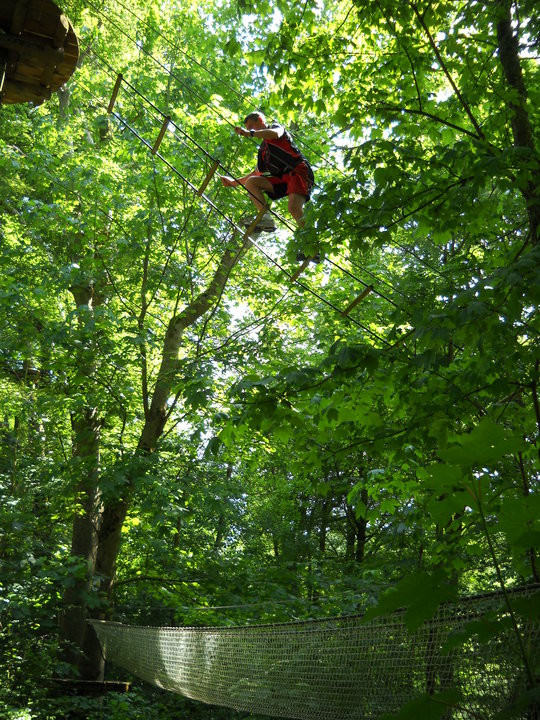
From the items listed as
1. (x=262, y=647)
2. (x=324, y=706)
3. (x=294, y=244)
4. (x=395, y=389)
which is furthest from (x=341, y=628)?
(x=294, y=244)

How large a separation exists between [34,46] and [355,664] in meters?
2.69

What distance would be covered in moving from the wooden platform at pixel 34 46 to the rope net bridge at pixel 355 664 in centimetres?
246

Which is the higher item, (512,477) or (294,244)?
(294,244)

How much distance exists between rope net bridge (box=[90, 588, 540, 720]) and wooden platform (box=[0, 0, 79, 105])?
246cm

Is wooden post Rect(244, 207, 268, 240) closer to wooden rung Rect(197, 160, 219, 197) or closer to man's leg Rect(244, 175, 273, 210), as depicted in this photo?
man's leg Rect(244, 175, 273, 210)

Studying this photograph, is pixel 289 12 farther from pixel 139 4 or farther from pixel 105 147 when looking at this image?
pixel 139 4

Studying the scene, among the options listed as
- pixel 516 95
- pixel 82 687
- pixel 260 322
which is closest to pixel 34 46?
pixel 516 95

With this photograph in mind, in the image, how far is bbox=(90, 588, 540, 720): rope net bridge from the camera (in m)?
1.65

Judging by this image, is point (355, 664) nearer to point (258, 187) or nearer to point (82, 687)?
point (258, 187)

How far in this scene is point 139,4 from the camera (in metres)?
8.38

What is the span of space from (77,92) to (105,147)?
107 centimetres

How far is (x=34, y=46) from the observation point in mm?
2533

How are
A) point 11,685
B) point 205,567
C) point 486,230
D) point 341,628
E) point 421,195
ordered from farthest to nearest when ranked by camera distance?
point 205,567 < point 11,685 < point 486,230 < point 421,195 < point 341,628

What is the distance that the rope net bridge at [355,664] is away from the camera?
1654mm
